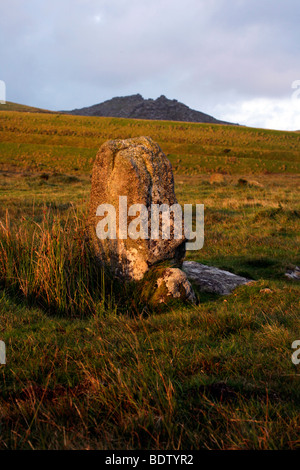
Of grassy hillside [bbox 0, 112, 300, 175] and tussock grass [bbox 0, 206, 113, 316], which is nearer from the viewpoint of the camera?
tussock grass [bbox 0, 206, 113, 316]

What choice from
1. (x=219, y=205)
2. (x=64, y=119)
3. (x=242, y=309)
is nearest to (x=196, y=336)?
(x=242, y=309)

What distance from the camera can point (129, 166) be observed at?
6.18m

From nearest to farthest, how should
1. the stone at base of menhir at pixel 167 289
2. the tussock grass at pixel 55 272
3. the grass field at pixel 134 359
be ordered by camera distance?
the grass field at pixel 134 359 < the tussock grass at pixel 55 272 < the stone at base of menhir at pixel 167 289

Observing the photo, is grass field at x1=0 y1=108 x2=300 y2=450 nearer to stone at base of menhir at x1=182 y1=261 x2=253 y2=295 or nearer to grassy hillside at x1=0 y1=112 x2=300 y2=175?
stone at base of menhir at x1=182 y1=261 x2=253 y2=295

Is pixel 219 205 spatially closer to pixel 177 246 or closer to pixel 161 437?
pixel 177 246

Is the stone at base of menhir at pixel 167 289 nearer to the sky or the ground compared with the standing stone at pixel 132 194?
nearer to the ground

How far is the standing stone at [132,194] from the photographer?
607cm

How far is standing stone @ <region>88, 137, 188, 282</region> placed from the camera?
607 centimetres

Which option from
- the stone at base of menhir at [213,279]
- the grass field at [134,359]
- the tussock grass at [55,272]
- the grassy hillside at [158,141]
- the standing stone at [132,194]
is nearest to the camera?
the grass field at [134,359]

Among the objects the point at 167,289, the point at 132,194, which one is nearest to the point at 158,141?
the point at 132,194

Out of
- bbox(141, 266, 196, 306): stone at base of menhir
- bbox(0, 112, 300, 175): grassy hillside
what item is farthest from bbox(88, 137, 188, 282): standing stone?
bbox(0, 112, 300, 175): grassy hillside

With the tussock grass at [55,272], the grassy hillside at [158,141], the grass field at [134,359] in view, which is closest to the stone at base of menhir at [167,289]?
the grass field at [134,359]

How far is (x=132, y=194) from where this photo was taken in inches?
242

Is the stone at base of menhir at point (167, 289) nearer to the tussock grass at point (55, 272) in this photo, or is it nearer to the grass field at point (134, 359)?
the grass field at point (134, 359)
